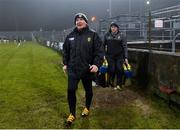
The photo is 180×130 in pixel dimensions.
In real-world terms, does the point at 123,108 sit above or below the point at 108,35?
below

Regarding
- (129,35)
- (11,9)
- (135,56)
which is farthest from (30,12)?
(135,56)

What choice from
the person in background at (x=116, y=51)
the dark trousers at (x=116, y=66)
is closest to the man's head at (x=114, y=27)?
the person in background at (x=116, y=51)

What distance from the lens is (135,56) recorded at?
1191 cm

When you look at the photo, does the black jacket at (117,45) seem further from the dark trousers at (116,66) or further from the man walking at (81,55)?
the man walking at (81,55)

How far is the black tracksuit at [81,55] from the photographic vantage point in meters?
7.81

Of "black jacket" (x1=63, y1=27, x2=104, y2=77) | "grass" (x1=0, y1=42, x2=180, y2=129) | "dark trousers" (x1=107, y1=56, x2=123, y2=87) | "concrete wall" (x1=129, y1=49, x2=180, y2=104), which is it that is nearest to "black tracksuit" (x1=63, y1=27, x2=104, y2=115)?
"black jacket" (x1=63, y1=27, x2=104, y2=77)

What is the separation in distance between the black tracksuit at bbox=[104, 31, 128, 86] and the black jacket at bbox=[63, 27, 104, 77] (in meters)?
3.15

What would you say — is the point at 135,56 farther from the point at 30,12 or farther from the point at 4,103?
the point at 30,12

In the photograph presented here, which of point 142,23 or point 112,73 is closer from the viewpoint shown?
point 112,73

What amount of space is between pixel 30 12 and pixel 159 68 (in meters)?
71.3

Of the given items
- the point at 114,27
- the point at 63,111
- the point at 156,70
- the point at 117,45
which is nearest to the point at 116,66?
the point at 117,45

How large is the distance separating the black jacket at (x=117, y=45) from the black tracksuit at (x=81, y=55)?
3.15 m

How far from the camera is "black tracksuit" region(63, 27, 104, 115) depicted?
781 cm

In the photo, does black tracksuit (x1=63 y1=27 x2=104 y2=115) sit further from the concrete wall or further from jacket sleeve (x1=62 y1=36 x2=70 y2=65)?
the concrete wall
